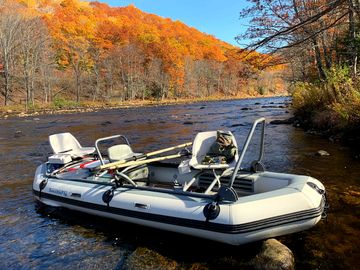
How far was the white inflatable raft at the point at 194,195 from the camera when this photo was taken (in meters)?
4.78

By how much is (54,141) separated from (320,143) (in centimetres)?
894

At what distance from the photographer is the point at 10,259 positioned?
17.5 ft

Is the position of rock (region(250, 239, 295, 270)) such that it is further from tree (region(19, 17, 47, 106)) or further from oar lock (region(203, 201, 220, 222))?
tree (region(19, 17, 47, 106))

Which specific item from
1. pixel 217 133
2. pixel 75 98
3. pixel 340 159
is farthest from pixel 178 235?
pixel 75 98

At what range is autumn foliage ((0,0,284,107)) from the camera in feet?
153

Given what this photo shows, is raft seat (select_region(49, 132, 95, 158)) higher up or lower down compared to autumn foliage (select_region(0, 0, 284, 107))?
lower down

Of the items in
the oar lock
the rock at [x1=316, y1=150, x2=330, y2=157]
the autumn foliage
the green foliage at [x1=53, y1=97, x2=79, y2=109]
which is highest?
the autumn foliage

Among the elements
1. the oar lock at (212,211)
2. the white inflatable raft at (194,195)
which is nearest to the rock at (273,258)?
the white inflatable raft at (194,195)

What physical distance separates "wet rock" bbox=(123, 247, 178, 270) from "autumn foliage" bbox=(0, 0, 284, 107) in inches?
1641

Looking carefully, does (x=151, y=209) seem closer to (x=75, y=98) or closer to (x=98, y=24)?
(x=75, y=98)

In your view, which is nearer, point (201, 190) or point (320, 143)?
point (201, 190)

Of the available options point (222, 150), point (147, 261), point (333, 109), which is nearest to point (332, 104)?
point (333, 109)

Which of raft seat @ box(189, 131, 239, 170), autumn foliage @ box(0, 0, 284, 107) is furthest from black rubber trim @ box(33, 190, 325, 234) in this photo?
autumn foliage @ box(0, 0, 284, 107)

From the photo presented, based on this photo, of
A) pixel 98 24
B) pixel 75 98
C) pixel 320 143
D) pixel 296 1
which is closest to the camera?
pixel 320 143
